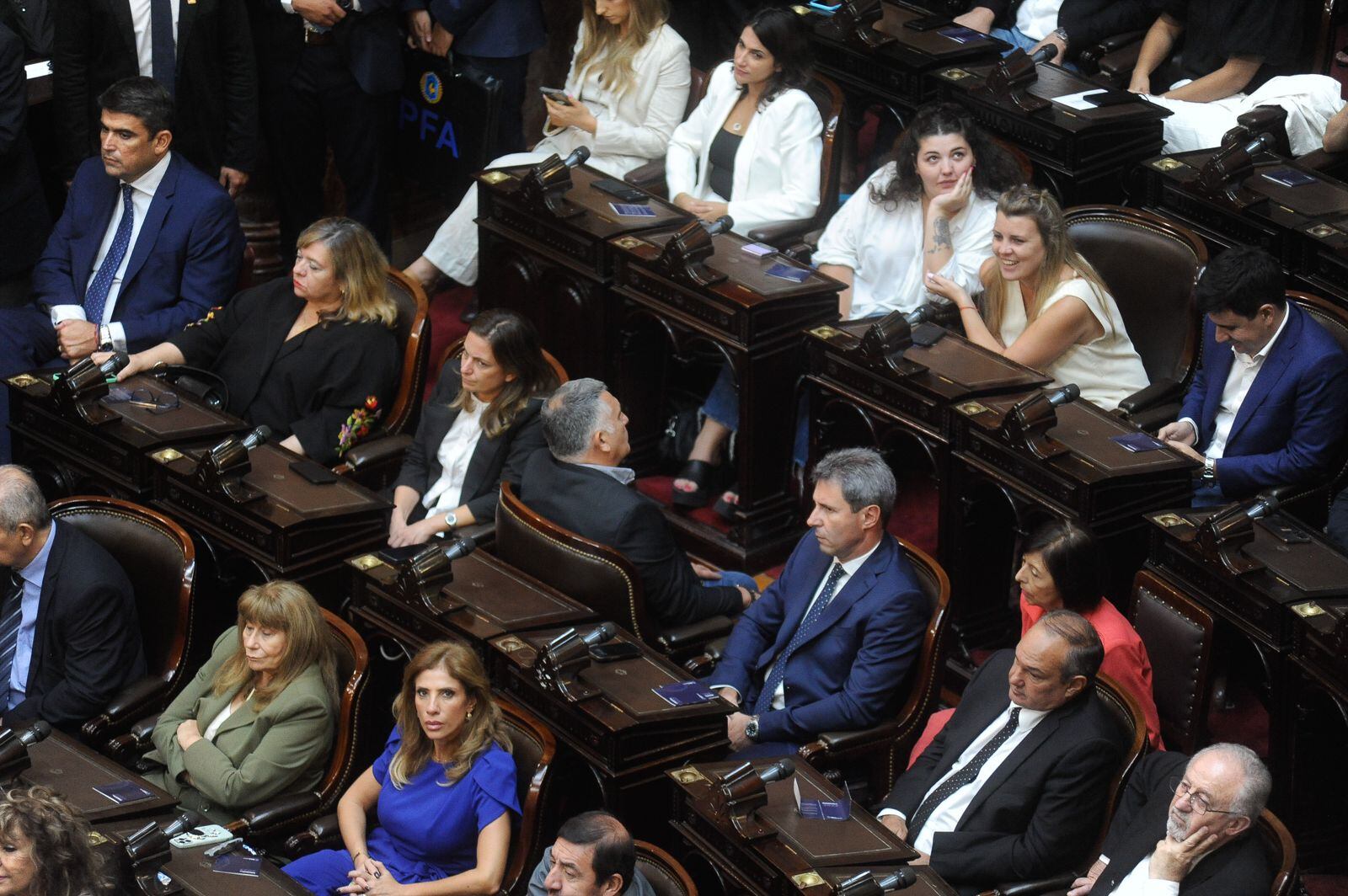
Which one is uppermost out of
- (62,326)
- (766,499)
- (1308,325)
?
(1308,325)

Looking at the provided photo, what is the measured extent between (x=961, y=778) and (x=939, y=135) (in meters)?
2.00

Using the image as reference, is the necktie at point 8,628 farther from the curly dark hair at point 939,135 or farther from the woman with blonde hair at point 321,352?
the curly dark hair at point 939,135

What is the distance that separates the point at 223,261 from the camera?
18.0ft

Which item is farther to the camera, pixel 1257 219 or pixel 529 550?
pixel 1257 219

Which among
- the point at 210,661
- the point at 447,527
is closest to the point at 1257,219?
the point at 447,527

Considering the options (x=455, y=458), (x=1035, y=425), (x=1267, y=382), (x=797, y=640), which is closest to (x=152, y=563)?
(x=455, y=458)

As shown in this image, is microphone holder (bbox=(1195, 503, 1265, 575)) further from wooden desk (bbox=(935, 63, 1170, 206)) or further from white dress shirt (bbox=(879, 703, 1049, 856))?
wooden desk (bbox=(935, 63, 1170, 206))

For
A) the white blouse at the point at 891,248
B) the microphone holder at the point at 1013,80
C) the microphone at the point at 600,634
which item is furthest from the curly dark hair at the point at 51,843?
the microphone holder at the point at 1013,80

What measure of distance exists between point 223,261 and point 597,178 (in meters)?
1.12

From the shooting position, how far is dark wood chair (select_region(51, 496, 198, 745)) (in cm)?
438

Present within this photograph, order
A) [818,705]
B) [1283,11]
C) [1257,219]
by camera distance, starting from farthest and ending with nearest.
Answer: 1. [1283,11]
2. [1257,219]
3. [818,705]

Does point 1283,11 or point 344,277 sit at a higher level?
point 1283,11

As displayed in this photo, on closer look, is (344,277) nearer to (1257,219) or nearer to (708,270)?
(708,270)

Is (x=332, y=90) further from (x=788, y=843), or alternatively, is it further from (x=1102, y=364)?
(x=788, y=843)
